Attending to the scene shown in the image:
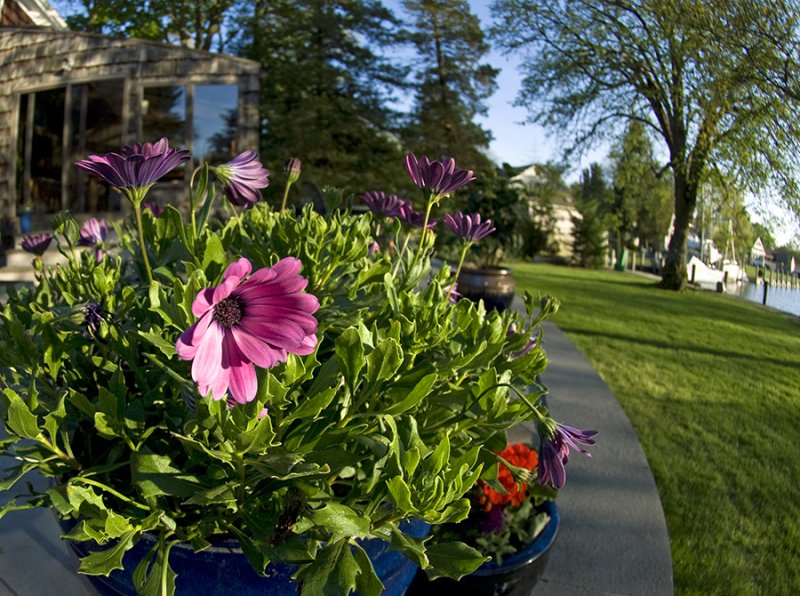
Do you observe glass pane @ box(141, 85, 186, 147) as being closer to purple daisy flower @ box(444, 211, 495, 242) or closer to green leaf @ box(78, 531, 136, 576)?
purple daisy flower @ box(444, 211, 495, 242)

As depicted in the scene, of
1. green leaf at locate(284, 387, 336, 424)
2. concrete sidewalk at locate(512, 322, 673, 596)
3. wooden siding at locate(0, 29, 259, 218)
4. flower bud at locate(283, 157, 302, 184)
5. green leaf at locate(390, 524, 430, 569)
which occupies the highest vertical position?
wooden siding at locate(0, 29, 259, 218)

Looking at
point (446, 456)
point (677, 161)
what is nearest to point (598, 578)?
point (446, 456)

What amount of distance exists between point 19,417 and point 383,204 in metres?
1.43

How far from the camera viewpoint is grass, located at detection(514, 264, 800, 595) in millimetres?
2929

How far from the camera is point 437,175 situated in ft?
5.03

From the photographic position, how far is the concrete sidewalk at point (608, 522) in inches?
96.6

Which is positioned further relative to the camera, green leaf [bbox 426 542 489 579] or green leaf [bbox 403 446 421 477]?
green leaf [bbox 426 542 489 579]

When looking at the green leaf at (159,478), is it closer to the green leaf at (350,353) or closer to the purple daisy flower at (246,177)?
the green leaf at (350,353)

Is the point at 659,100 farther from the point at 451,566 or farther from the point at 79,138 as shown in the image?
the point at 451,566

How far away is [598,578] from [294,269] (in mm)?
2155

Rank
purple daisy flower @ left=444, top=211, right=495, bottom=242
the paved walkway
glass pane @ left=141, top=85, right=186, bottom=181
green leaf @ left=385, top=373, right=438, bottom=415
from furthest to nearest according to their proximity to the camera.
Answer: glass pane @ left=141, top=85, right=186, bottom=181, the paved walkway, purple daisy flower @ left=444, top=211, right=495, bottom=242, green leaf @ left=385, top=373, right=438, bottom=415

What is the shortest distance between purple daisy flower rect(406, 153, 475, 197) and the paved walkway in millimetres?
1191

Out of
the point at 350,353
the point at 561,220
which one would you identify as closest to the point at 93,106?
the point at 350,353

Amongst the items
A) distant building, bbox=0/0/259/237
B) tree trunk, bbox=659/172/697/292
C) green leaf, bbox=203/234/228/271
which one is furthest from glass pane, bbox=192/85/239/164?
tree trunk, bbox=659/172/697/292
